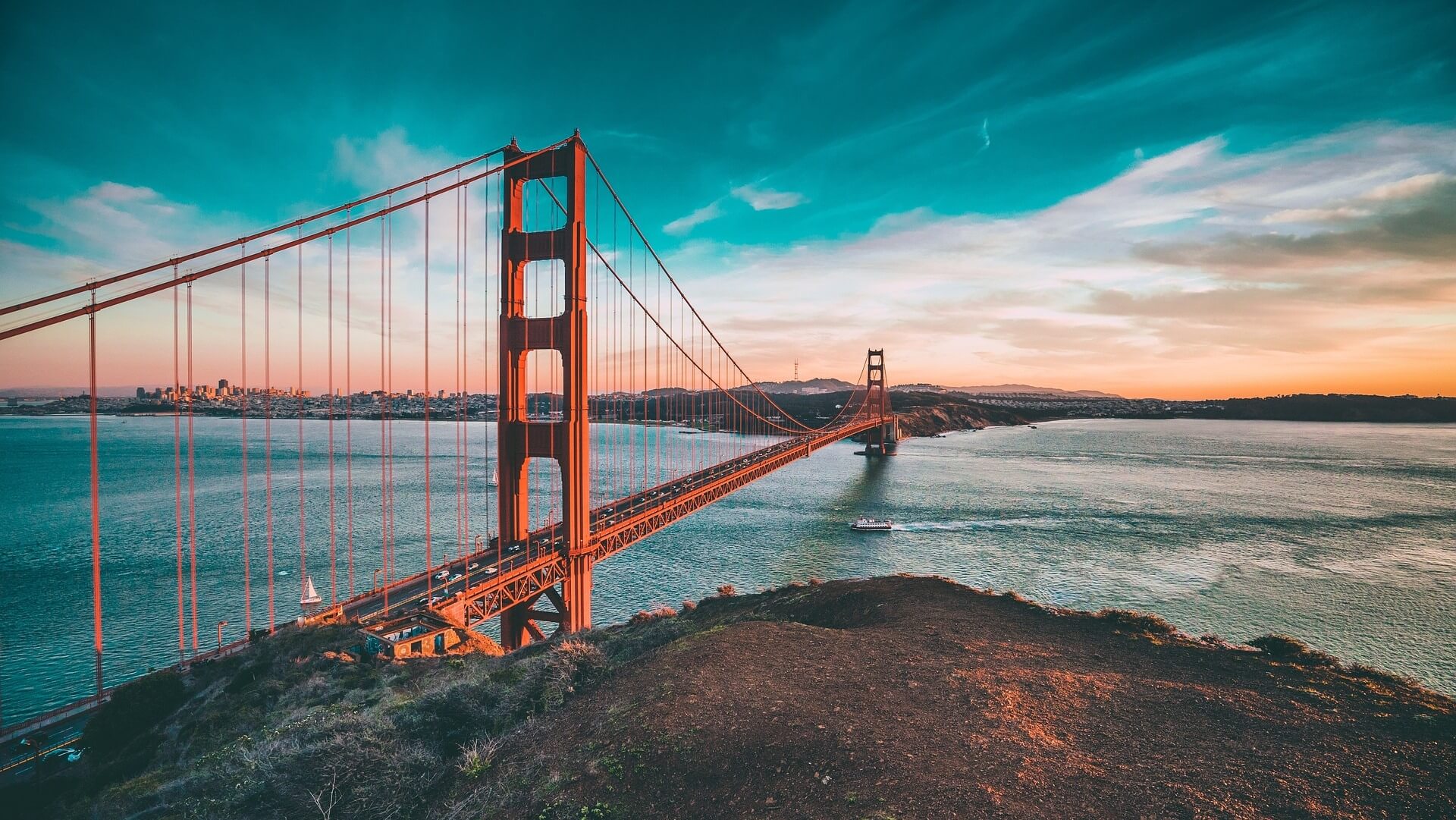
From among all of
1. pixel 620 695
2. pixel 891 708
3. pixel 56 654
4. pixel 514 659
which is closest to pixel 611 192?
pixel 514 659

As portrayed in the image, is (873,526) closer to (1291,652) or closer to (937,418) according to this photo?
(1291,652)

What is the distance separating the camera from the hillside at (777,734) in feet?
29.1

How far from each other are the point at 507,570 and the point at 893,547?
95.8ft

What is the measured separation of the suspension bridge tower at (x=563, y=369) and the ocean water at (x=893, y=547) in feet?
23.6

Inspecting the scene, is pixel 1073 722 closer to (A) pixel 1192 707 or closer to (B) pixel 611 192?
(A) pixel 1192 707

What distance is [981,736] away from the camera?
10469mm

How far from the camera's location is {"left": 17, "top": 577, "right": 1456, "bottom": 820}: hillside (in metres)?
8.88

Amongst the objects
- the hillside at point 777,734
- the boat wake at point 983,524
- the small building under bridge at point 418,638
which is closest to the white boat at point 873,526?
the boat wake at point 983,524

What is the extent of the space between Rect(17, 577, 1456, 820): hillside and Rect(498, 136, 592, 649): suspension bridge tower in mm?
6380

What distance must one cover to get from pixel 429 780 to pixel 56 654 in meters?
30.0

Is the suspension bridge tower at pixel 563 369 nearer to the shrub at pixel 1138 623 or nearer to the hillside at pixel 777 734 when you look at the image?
the hillside at pixel 777 734

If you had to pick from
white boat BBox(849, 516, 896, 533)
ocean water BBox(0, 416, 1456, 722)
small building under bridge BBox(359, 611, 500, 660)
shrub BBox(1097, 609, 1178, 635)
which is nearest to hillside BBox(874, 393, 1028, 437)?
ocean water BBox(0, 416, 1456, 722)

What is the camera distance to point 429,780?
9859 mm

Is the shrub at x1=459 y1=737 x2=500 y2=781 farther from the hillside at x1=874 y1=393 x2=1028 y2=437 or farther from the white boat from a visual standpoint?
the hillside at x1=874 y1=393 x2=1028 y2=437
